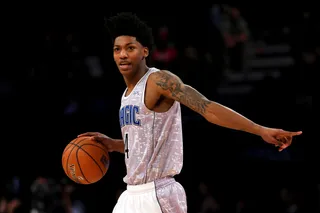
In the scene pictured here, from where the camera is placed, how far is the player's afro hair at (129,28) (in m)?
4.71

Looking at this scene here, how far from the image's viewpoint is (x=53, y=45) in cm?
1035

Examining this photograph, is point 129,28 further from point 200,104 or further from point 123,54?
point 200,104

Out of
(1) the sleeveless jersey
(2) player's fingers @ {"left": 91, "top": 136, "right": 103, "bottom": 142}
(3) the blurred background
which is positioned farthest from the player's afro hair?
(3) the blurred background

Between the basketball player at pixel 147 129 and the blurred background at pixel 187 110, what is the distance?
366 centimetres

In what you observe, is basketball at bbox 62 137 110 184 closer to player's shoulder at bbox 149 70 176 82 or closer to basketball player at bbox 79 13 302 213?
basketball player at bbox 79 13 302 213

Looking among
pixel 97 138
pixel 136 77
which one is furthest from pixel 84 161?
pixel 136 77

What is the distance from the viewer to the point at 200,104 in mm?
4199

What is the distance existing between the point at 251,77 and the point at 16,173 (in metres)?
4.08

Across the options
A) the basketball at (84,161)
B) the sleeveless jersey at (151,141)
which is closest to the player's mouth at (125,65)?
the sleeveless jersey at (151,141)

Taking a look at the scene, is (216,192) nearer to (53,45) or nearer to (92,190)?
(92,190)

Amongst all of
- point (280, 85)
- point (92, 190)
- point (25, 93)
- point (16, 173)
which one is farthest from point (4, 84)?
point (280, 85)

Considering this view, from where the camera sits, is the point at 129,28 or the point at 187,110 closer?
the point at 129,28

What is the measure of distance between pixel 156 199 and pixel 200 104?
793mm

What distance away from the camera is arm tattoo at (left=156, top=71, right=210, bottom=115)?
13.8 feet
